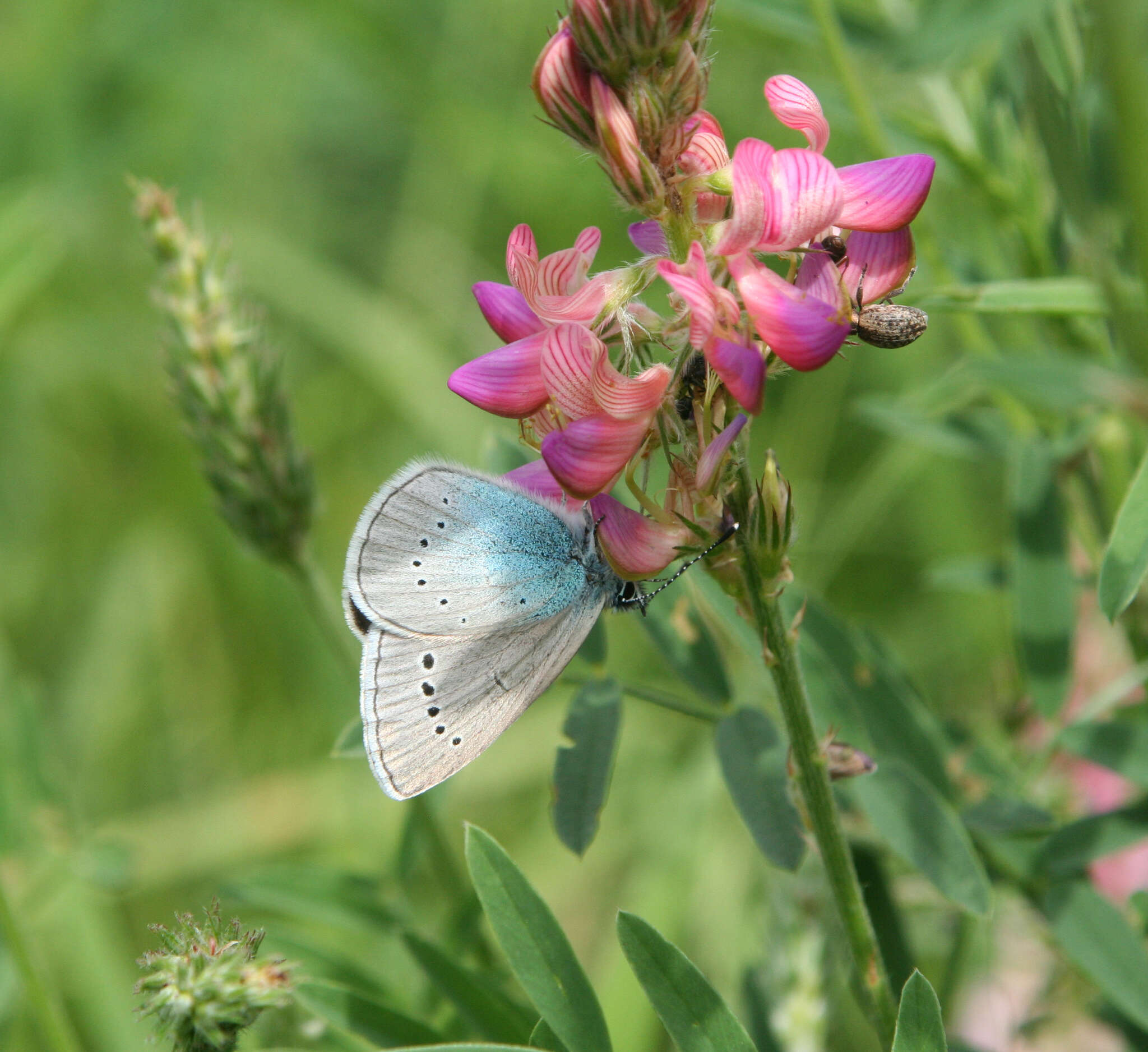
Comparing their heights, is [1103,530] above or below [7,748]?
below

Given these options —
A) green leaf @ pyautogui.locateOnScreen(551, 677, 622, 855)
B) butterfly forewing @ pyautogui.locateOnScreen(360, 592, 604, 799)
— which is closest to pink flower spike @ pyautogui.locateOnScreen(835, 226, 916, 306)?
butterfly forewing @ pyautogui.locateOnScreen(360, 592, 604, 799)

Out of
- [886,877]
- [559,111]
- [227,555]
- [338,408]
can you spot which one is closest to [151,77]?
[338,408]

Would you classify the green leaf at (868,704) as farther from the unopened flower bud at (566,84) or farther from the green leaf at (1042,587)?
the unopened flower bud at (566,84)

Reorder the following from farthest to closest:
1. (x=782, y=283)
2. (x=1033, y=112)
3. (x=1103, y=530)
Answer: (x=1103, y=530) → (x=782, y=283) → (x=1033, y=112)

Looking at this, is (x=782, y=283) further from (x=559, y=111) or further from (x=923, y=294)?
Result: (x=923, y=294)

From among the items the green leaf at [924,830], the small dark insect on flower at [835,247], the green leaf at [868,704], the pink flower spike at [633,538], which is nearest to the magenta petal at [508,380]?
the pink flower spike at [633,538]

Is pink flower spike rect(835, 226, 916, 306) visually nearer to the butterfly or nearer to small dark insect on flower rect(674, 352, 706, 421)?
small dark insect on flower rect(674, 352, 706, 421)

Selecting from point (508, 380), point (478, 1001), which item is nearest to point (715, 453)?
point (508, 380)
